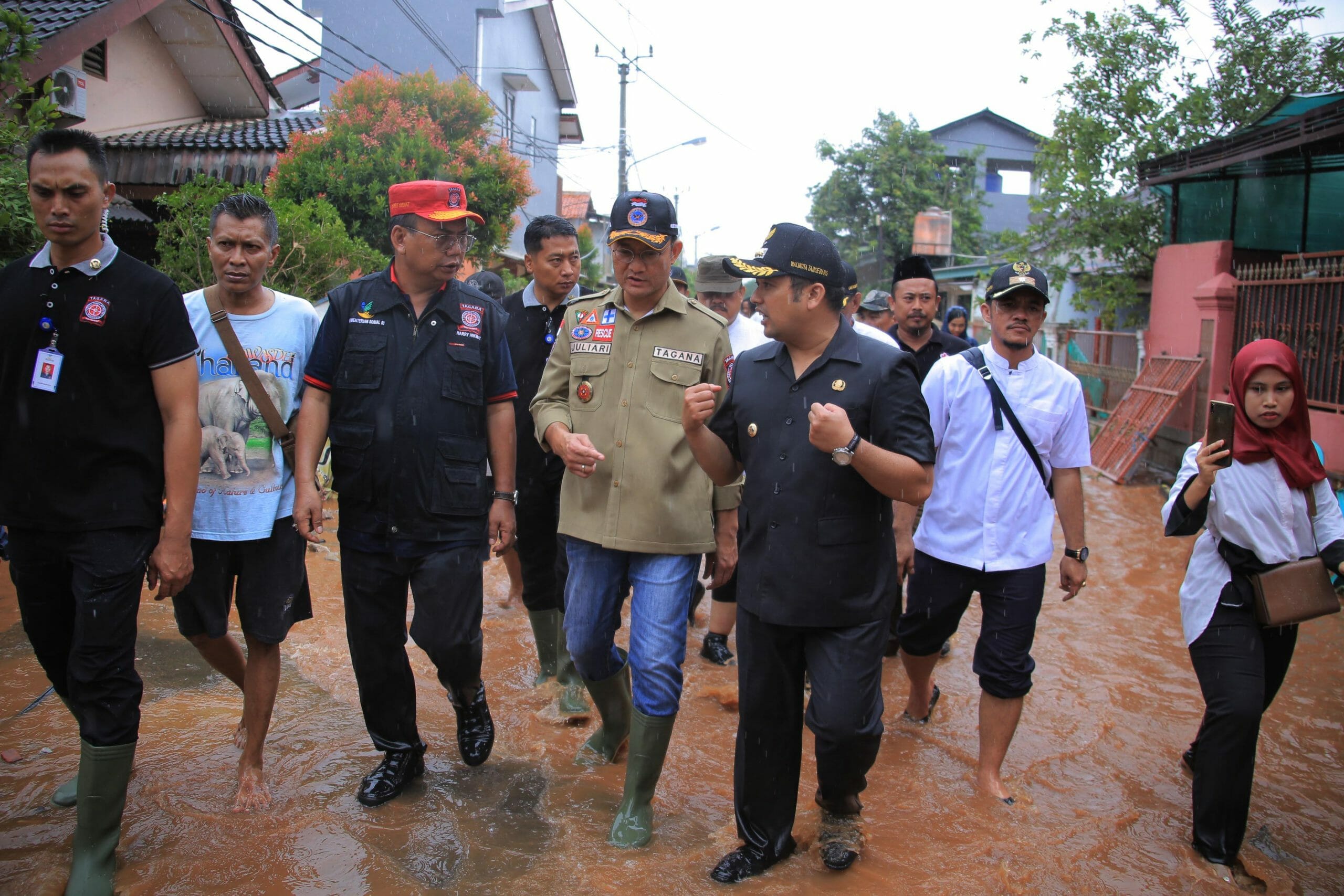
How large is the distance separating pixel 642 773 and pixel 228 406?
1.98 meters

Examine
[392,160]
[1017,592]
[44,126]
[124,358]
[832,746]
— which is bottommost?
[832,746]

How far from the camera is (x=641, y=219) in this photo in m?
3.42

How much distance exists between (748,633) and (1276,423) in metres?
2.12

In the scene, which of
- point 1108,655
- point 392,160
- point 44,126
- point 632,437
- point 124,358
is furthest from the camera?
point 392,160

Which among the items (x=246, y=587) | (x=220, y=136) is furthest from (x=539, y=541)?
(x=220, y=136)

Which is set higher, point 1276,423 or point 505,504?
point 1276,423

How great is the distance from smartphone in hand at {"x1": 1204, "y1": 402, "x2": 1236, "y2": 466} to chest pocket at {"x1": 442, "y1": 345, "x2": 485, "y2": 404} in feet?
8.68

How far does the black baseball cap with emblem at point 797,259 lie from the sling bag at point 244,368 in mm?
1752

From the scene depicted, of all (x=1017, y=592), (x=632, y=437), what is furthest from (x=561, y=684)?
(x=1017, y=592)

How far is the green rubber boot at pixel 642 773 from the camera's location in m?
3.29

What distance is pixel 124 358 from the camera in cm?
293

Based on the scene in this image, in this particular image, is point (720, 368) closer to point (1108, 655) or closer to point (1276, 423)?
point (1276, 423)

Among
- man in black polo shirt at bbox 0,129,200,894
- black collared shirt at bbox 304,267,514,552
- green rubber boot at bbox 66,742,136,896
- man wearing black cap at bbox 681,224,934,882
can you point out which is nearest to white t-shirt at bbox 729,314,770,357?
black collared shirt at bbox 304,267,514,552

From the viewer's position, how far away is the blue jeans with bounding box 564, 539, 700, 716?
334cm
